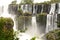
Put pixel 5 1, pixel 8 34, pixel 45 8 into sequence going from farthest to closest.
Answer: pixel 5 1 → pixel 45 8 → pixel 8 34

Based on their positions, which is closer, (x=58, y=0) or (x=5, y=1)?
(x=58, y=0)

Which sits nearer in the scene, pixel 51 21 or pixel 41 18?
pixel 51 21

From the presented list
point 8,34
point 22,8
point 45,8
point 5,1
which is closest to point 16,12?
point 22,8

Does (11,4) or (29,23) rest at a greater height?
(11,4)

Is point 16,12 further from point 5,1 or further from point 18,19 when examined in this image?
point 5,1

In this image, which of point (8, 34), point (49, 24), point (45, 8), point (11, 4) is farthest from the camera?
point (11, 4)

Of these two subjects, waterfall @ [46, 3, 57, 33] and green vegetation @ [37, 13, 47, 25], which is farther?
green vegetation @ [37, 13, 47, 25]

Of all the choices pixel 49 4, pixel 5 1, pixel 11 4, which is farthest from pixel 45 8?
pixel 5 1

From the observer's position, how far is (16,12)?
15.3m

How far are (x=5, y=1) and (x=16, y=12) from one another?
2.96 metres

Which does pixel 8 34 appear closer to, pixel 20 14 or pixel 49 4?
pixel 20 14

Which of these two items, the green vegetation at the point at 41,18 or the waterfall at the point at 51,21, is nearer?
the waterfall at the point at 51,21

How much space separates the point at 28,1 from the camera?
16797 millimetres

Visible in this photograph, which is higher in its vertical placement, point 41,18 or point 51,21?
point 41,18
